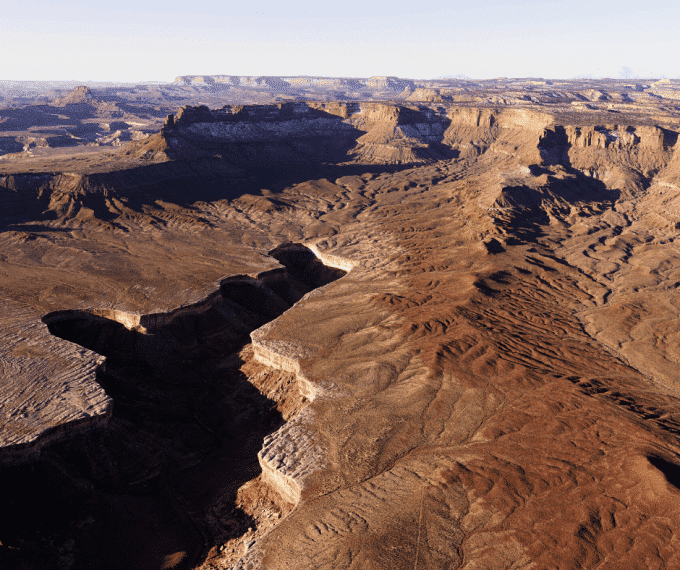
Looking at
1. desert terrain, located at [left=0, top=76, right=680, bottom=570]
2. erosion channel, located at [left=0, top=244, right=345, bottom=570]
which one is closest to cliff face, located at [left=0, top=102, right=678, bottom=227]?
desert terrain, located at [left=0, top=76, right=680, bottom=570]

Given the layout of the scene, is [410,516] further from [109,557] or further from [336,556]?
[109,557]

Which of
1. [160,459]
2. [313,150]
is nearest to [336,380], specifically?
[160,459]

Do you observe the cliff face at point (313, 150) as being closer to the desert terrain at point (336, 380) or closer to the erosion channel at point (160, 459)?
the desert terrain at point (336, 380)

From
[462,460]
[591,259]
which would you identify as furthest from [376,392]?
[591,259]

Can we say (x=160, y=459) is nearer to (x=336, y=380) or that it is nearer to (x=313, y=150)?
(x=336, y=380)

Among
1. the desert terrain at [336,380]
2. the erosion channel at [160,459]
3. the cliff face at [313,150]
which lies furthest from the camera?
the cliff face at [313,150]

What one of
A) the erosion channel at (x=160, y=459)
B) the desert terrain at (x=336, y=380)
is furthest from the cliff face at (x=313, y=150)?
the erosion channel at (x=160, y=459)
